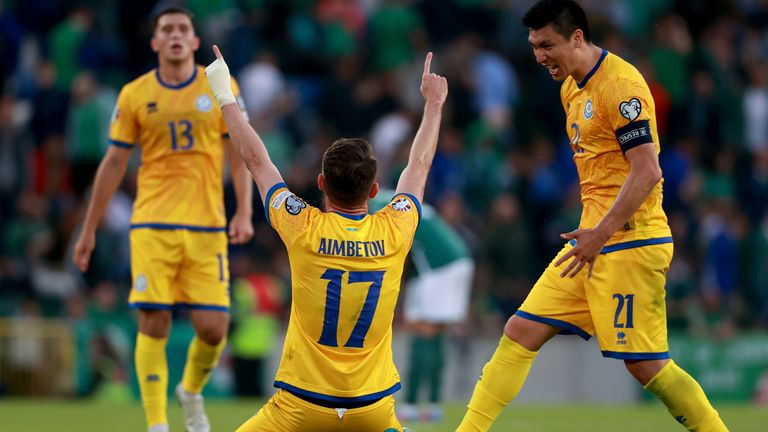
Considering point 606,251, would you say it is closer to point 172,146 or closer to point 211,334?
point 211,334

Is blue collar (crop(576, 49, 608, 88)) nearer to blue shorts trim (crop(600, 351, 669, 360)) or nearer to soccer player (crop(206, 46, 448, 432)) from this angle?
blue shorts trim (crop(600, 351, 669, 360))

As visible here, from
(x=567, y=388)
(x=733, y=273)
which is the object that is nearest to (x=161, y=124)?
(x=567, y=388)

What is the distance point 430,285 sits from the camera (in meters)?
13.7

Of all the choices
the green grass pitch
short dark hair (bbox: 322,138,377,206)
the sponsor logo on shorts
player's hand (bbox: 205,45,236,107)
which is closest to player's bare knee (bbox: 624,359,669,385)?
the sponsor logo on shorts

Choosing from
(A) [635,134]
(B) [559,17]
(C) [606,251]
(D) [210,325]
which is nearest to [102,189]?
(D) [210,325]

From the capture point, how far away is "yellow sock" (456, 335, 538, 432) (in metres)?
7.96

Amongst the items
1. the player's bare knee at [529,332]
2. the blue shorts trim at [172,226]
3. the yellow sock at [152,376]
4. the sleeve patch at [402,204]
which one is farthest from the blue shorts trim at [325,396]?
the blue shorts trim at [172,226]

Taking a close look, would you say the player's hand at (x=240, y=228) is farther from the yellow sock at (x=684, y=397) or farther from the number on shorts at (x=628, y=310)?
the yellow sock at (x=684, y=397)

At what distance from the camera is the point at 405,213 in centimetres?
683

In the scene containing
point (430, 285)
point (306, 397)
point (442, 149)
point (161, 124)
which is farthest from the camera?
point (442, 149)

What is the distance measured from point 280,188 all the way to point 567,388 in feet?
39.0

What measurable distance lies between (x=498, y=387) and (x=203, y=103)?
3.31 meters

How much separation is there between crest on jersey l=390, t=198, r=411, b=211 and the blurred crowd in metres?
9.40

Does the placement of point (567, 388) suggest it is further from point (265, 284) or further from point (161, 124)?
A: point (161, 124)
